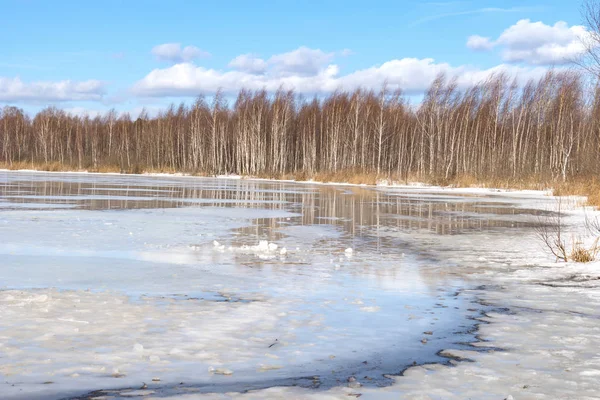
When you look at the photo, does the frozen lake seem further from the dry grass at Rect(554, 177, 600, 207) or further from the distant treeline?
the distant treeline

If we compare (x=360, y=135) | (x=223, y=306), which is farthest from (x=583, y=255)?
(x=360, y=135)

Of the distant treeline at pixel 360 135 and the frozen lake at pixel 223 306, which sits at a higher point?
the distant treeline at pixel 360 135

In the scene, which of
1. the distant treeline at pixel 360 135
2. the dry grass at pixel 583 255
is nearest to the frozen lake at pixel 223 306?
the dry grass at pixel 583 255

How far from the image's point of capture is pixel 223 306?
20.4 feet

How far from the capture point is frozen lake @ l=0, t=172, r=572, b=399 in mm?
4176

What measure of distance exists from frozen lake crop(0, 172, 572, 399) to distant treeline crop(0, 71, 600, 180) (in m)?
21.4

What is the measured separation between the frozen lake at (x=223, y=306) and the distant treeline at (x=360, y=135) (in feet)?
70.1

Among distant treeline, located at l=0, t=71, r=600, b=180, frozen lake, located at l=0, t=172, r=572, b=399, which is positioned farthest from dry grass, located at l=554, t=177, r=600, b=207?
frozen lake, located at l=0, t=172, r=572, b=399

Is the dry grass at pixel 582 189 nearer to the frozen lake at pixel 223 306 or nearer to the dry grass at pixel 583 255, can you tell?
the frozen lake at pixel 223 306

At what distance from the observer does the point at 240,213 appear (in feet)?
58.2

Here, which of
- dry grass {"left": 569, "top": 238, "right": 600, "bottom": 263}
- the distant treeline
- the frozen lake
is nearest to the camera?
the frozen lake

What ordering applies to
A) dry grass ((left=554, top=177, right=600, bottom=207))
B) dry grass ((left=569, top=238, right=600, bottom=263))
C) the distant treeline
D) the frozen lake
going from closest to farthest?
1. the frozen lake
2. dry grass ((left=569, top=238, right=600, bottom=263))
3. dry grass ((left=554, top=177, right=600, bottom=207))
4. the distant treeline

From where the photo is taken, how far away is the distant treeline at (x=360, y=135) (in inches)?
1945

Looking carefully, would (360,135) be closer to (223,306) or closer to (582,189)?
(582,189)
